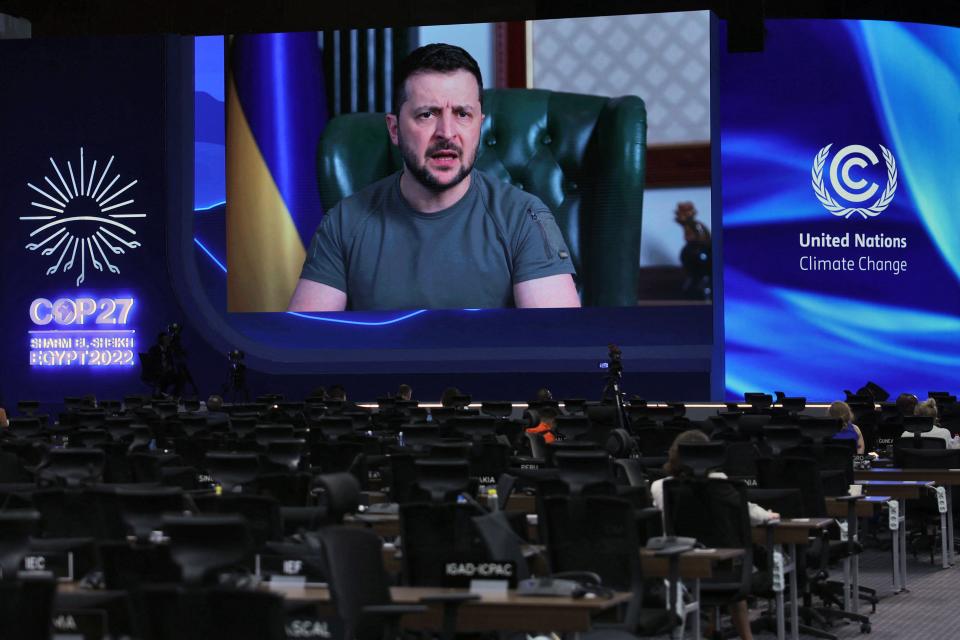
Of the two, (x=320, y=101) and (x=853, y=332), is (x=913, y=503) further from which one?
(x=320, y=101)

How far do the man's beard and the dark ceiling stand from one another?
10.9 feet

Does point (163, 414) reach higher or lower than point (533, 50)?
lower

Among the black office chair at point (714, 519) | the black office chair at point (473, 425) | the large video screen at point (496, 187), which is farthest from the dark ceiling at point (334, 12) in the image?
the black office chair at point (714, 519)

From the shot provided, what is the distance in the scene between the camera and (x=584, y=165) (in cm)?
2609

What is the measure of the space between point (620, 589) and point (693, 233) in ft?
62.7

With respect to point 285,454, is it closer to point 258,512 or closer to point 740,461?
point 258,512

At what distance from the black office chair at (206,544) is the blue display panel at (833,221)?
2140 centimetres

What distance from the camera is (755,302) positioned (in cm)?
2588

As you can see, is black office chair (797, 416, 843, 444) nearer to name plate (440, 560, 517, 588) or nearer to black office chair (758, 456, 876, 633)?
black office chair (758, 456, 876, 633)

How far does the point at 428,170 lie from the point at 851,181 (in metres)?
7.14

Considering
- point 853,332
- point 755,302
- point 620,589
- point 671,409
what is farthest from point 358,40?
point 620,589

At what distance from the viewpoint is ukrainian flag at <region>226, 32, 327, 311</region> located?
89.3ft

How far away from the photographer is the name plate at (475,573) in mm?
6523

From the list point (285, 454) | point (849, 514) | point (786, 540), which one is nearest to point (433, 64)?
point (285, 454)
